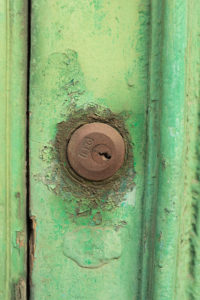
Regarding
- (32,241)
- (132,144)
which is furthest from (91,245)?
(132,144)

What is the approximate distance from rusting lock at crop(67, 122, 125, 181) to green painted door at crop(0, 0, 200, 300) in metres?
0.02

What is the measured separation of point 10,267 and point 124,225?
10.2 inches

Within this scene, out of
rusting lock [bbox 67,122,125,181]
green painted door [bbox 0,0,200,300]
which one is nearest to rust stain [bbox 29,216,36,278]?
green painted door [bbox 0,0,200,300]

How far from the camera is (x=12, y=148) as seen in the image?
64 cm

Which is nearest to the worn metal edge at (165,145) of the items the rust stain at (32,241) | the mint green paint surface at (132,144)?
the mint green paint surface at (132,144)

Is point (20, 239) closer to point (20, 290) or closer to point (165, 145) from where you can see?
point (20, 290)

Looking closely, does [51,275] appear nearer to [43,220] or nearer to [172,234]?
[43,220]

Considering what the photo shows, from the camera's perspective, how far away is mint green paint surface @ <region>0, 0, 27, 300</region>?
2.03 feet

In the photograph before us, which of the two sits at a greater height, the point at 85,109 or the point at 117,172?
the point at 85,109

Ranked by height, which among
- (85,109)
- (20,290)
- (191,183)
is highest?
(85,109)

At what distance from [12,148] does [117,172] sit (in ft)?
0.73

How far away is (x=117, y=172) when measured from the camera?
65 centimetres

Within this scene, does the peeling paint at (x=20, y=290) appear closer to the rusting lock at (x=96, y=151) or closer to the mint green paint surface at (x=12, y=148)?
the mint green paint surface at (x=12, y=148)

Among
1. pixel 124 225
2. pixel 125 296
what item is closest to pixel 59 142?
pixel 124 225
